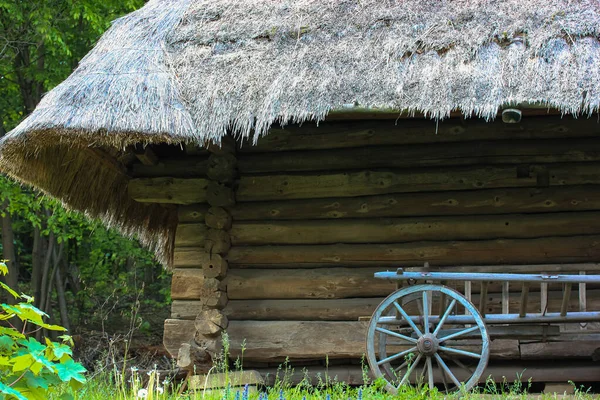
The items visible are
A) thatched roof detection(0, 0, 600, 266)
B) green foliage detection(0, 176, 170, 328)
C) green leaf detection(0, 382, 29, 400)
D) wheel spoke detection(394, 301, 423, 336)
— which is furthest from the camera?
green foliage detection(0, 176, 170, 328)

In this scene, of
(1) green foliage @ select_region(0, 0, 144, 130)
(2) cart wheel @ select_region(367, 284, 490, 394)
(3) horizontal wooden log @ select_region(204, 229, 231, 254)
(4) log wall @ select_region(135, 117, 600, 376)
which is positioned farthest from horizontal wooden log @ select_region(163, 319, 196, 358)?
(1) green foliage @ select_region(0, 0, 144, 130)

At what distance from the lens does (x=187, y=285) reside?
673 centimetres

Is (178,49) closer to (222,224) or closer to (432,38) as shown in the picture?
(222,224)

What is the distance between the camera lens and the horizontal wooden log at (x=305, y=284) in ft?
21.3

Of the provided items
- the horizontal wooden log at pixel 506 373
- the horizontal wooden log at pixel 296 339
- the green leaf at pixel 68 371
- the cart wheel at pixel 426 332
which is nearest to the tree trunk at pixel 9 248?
the horizontal wooden log at pixel 296 339

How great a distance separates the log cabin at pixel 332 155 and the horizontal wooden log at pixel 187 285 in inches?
0.8

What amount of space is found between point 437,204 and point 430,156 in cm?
42

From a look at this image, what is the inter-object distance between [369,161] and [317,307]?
134 centimetres

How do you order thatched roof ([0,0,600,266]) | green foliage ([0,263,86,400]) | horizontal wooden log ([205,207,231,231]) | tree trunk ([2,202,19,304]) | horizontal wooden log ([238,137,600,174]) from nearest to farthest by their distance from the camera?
green foliage ([0,263,86,400]) < thatched roof ([0,0,600,266]) < horizontal wooden log ([238,137,600,174]) < horizontal wooden log ([205,207,231,231]) < tree trunk ([2,202,19,304])

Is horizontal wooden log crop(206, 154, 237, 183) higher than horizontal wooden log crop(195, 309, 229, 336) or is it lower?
higher

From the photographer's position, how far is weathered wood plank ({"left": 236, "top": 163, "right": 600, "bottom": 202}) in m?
6.39

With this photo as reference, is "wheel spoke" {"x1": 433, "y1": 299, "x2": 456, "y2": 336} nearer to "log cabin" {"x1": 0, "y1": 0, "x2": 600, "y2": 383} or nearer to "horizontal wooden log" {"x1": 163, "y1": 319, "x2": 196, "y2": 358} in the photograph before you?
"log cabin" {"x1": 0, "y1": 0, "x2": 600, "y2": 383}

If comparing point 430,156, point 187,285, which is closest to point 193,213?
point 187,285

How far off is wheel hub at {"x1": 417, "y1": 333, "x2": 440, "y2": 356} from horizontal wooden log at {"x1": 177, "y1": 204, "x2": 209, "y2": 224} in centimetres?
246
